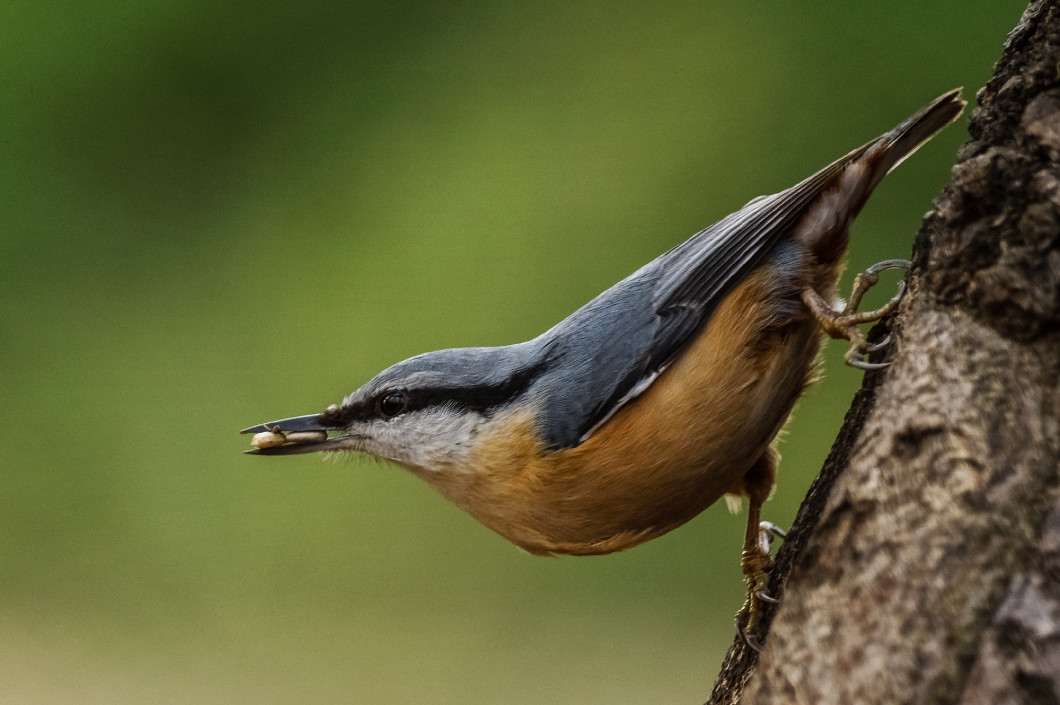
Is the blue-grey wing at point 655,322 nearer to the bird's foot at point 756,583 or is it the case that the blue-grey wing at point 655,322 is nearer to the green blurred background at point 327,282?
the bird's foot at point 756,583

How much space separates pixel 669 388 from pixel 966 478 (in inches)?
32.0

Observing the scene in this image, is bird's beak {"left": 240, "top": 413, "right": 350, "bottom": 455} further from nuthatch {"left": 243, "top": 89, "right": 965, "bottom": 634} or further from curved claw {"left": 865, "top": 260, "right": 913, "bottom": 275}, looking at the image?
curved claw {"left": 865, "top": 260, "right": 913, "bottom": 275}

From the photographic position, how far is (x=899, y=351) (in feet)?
4.59

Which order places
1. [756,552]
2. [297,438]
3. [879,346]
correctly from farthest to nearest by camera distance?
[297,438], [756,552], [879,346]

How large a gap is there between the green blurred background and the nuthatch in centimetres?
177

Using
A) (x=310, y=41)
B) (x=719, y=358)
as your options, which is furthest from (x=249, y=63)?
(x=719, y=358)

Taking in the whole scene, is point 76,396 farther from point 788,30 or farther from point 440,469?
point 788,30

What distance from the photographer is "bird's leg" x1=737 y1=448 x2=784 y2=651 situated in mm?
1683

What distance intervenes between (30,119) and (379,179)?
151 centimetres

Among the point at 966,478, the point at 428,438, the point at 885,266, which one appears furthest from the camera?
the point at 428,438

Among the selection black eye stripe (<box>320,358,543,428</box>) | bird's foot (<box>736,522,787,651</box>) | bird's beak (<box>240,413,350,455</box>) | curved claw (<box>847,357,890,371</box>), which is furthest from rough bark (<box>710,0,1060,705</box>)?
bird's beak (<box>240,413,350,455</box>)

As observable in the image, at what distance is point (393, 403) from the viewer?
2.34 meters

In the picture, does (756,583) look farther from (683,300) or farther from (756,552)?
(683,300)

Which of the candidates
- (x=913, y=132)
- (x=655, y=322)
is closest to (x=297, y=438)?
(x=655, y=322)
